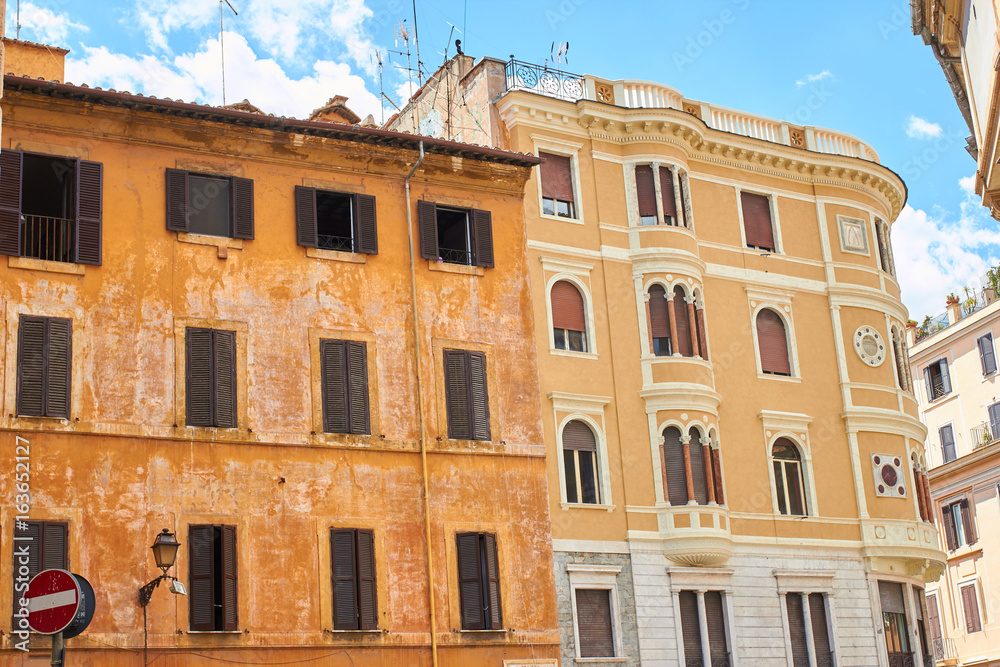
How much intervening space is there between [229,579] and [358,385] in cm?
477

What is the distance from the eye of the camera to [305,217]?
2711 centimetres

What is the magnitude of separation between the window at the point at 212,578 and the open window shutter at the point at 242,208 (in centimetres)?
604

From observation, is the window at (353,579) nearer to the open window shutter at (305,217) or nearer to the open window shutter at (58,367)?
the open window shutter at (58,367)

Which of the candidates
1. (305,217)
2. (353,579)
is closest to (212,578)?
(353,579)

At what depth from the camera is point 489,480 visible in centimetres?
2705

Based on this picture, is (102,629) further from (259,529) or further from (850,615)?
(850,615)

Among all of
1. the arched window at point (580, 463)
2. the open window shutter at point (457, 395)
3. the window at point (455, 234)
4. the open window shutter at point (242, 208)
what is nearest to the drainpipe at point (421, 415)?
the window at point (455, 234)

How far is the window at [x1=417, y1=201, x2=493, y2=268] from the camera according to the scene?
28.4 m

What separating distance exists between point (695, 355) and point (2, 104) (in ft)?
57.5

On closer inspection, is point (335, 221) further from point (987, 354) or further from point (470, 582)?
point (987, 354)

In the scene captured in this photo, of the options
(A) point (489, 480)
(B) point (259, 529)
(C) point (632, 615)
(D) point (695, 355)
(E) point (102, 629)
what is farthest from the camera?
(D) point (695, 355)

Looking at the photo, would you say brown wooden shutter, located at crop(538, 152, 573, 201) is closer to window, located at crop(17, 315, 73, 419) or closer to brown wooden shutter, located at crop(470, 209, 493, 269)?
brown wooden shutter, located at crop(470, 209, 493, 269)

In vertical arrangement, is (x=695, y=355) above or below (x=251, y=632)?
above

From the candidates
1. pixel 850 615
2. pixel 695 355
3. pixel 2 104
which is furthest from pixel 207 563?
pixel 850 615
